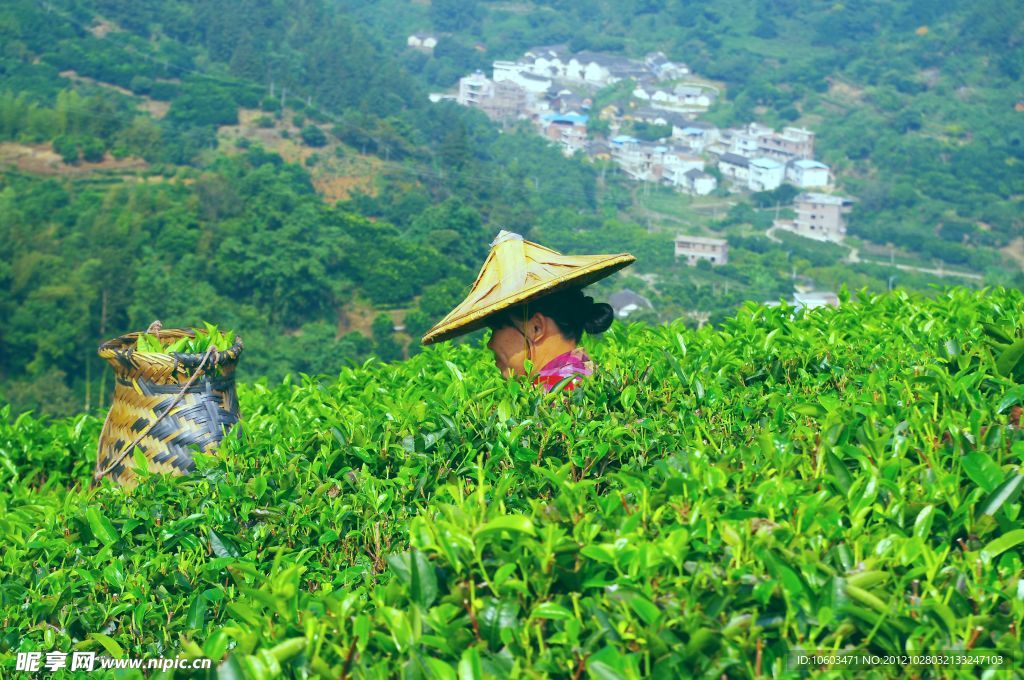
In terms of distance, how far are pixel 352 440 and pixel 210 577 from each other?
698 millimetres

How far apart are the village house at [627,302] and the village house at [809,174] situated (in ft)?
90.1

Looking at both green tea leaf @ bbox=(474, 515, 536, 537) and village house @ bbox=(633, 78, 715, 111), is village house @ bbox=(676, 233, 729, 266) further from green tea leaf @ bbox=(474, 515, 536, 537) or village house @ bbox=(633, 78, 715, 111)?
green tea leaf @ bbox=(474, 515, 536, 537)

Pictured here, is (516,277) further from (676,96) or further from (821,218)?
(676,96)

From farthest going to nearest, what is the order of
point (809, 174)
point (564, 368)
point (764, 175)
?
point (764, 175), point (809, 174), point (564, 368)

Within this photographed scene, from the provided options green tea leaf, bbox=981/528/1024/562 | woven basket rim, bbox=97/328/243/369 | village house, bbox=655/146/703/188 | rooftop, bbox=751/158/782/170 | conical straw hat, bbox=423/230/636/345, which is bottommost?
village house, bbox=655/146/703/188

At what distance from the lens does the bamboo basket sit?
4188 mm

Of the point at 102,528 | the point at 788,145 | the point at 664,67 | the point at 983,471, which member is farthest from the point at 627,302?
the point at 664,67

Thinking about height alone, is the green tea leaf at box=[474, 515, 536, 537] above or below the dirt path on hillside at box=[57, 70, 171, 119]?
above

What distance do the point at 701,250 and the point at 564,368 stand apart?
2349 inches

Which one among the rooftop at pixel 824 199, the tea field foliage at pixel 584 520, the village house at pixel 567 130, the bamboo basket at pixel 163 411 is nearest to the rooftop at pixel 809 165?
the rooftop at pixel 824 199

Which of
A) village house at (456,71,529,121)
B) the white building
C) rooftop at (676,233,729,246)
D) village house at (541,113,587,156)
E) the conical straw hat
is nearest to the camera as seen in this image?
the conical straw hat

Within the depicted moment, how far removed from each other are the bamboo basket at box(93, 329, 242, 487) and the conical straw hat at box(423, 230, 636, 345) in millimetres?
823

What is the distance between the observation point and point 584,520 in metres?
2.36

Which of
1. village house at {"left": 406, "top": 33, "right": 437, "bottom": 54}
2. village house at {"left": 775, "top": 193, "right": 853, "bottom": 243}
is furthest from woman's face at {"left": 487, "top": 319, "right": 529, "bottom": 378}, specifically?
village house at {"left": 406, "top": 33, "right": 437, "bottom": 54}
